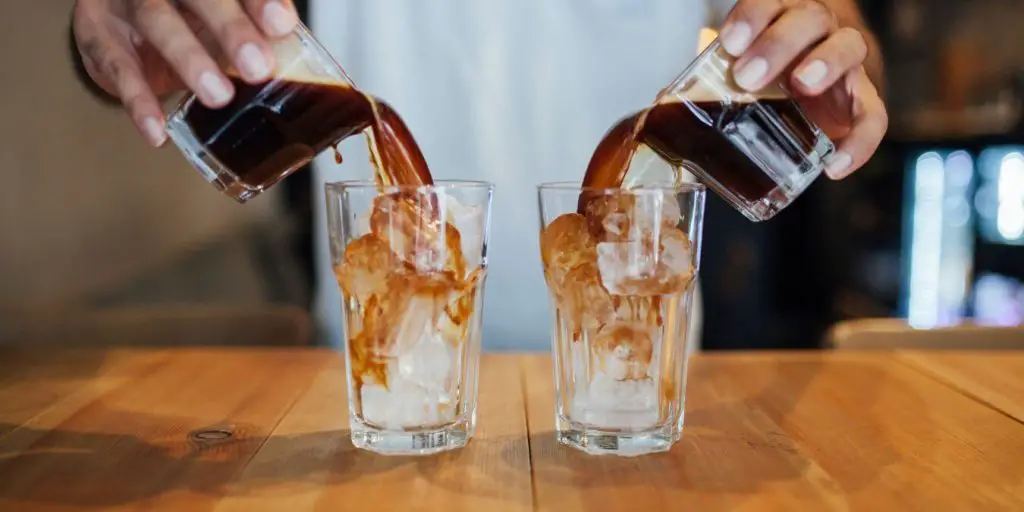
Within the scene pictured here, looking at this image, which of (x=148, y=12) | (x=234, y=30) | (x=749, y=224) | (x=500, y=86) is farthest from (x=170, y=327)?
(x=749, y=224)

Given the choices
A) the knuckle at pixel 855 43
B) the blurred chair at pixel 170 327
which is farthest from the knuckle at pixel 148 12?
the blurred chair at pixel 170 327

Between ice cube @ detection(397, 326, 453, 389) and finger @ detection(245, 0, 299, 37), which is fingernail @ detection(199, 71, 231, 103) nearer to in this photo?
finger @ detection(245, 0, 299, 37)

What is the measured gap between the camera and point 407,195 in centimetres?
73

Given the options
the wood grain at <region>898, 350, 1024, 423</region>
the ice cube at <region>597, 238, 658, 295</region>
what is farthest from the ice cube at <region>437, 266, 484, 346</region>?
the wood grain at <region>898, 350, 1024, 423</region>

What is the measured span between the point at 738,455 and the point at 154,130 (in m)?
0.55

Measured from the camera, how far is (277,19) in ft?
2.38

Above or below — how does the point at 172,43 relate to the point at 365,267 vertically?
above

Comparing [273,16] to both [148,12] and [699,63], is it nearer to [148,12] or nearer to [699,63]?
[148,12]

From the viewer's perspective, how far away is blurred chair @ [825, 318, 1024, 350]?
143 centimetres

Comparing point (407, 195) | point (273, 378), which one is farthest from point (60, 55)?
point (407, 195)

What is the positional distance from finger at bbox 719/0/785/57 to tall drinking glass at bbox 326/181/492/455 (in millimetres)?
220

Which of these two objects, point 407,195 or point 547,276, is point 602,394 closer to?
point 547,276

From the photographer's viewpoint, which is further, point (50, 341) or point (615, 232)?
point (50, 341)

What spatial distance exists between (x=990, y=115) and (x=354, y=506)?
9.65ft
